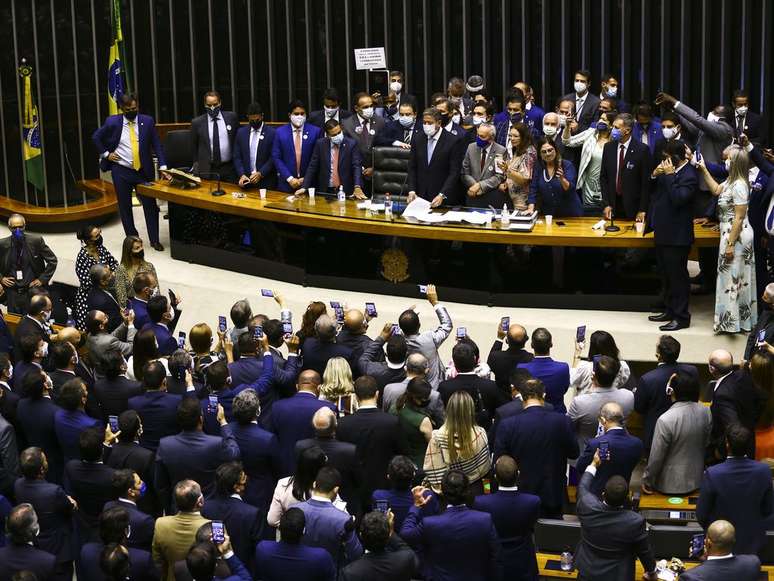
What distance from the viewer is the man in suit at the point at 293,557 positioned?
5.75 metres

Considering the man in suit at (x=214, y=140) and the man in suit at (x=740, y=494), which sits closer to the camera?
the man in suit at (x=740, y=494)

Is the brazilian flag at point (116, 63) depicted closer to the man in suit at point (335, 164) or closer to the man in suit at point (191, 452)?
the man in suit at point (335, 164)

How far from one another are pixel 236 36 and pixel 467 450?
9.41 metres

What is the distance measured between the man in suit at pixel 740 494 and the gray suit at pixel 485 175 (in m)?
4.47

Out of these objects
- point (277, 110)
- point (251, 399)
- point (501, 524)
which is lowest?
point (501, 524)

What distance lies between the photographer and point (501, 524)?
6309 millimetres

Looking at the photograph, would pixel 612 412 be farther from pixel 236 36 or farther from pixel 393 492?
pixel 236 36

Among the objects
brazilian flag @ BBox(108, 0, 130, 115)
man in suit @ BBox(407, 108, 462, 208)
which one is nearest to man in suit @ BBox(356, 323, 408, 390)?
man in suit @ BBox(407, 108, 462, 208)

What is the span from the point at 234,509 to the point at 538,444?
5.56 feet

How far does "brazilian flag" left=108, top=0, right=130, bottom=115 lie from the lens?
14.0 m

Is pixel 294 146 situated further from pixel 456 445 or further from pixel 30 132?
pixel 456 445

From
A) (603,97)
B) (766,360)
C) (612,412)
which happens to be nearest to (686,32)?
(603,97)

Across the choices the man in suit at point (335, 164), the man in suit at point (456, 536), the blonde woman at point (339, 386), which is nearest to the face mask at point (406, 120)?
the man in suit at point (335, 164)

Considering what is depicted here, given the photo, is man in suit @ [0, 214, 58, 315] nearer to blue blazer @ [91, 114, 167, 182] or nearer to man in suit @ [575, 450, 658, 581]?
blue blazer @ [91, 114, 167, 182]
